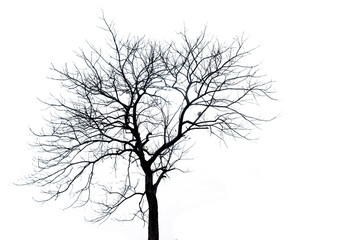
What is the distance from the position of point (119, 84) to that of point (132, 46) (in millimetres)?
867

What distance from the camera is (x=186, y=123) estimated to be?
10.5 meters

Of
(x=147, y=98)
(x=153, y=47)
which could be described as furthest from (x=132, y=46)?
(x=147, y=98)

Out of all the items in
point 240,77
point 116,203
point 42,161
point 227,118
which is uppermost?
point 240,77

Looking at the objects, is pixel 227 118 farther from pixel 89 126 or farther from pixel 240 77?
pixel 89 126

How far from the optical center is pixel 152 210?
33.3 feet

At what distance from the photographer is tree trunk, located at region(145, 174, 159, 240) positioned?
1007cm

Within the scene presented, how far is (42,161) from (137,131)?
2.14 m

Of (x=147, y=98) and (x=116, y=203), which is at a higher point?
(x=147, y=98)

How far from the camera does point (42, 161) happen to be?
404 inches

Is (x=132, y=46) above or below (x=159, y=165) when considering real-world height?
above

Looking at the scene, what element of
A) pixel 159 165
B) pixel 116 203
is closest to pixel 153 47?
pixel 159 165

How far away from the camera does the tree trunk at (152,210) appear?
33.0ft

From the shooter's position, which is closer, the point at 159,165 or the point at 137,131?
the point at 137,131

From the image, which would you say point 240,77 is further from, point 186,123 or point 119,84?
point 119,84
